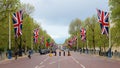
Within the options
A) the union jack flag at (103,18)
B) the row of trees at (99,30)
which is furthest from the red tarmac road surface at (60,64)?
the union jack flag at (103,18)

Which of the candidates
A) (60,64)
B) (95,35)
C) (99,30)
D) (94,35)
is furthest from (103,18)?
(94,35)

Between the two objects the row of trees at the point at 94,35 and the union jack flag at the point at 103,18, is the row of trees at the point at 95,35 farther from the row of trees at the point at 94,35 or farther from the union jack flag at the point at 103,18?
the union jack flag at the point at 103,18

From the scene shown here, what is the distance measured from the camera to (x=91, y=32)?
96.1m

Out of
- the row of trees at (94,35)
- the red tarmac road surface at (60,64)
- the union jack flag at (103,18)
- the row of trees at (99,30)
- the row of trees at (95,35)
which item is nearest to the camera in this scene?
the red tarmac road surface at (60,64)

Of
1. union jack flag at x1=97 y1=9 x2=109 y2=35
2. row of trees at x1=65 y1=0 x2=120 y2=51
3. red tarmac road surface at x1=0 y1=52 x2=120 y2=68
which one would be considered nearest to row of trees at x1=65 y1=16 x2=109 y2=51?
row of trees at x1=65 y1=0 x2=120 y2=51

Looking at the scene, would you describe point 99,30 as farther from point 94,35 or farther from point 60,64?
point 60,64

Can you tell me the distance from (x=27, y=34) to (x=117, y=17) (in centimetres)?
3589

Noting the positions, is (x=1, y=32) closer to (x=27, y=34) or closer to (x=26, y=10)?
(x=27, y=34)

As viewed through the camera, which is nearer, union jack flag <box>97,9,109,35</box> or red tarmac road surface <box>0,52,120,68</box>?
red tarmac road surface <box>0,52,120,68</box>

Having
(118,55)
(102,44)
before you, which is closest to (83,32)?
(102,44)

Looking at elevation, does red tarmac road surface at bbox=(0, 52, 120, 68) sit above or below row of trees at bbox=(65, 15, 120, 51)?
below

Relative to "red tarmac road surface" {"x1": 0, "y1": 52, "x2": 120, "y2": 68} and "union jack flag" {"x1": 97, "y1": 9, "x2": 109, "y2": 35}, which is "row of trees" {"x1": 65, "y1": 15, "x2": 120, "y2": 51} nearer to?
"union jack flag" {"x1": 97, "y1": 9, "x2": 109, "y2": 35}


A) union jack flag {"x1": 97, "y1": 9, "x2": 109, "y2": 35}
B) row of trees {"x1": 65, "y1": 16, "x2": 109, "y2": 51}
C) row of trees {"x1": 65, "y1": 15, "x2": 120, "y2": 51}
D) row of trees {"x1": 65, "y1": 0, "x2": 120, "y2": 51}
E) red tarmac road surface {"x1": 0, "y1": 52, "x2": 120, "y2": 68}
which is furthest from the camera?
row of trees {"x1": 65, "y1": 16, "x2": 109, "y2": 51}

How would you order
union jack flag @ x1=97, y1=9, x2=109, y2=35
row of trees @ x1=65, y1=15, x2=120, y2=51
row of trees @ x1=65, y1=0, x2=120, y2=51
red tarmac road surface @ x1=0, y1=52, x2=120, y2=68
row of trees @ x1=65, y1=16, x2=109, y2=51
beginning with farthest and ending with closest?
row of trees @ x1=65, y1=16, x2=109, y2=51
row of trees @ x1=65, y1=15, x2=120, y2=51
union jack flag @ x1=97, y1=9, x2=109, y2=35
row of trees @ x1=65, y1=0, x2=120, y2=51
red tarmac road surface @ x1=0, y1=52, x2=120, y2=68
